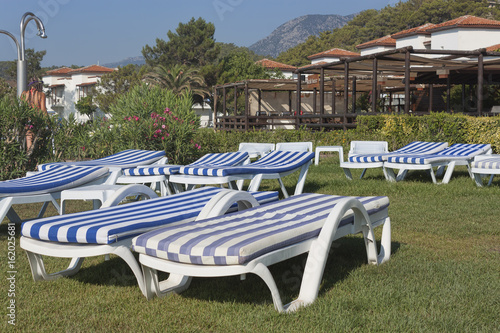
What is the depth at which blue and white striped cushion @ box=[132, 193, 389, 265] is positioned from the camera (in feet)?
9.59

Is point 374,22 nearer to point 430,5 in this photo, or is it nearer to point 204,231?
point 430,5

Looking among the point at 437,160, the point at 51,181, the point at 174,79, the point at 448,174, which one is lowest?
the point at 448,174

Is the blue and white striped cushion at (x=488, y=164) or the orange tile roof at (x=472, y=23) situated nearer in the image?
the blue and white striped cushion at (x=488, y=164)

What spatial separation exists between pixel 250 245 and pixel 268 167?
4.35 m

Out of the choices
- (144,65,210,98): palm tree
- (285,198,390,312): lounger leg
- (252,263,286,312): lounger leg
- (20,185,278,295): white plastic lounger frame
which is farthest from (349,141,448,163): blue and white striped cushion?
(144,65,210,98): palm tree

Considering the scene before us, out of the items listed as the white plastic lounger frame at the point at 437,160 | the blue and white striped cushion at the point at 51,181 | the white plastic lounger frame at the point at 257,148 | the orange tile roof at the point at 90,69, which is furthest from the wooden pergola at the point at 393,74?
the orange tile roof at the point at 90,69

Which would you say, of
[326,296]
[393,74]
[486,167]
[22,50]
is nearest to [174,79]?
[393,74]

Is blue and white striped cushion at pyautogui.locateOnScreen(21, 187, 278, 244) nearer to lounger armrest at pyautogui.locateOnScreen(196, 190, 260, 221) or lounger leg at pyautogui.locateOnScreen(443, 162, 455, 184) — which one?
lounger armrest at pyautogui.locateOnScreen(196, 190, 260, 221)

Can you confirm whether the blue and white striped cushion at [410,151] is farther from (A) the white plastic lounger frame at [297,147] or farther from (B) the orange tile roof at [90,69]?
(B) the orange tile roof at [90,69]

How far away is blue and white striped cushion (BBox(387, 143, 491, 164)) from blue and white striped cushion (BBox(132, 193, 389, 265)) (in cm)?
477

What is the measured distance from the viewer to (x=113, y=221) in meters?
3.59

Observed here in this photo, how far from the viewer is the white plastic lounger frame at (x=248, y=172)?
22.0 ft

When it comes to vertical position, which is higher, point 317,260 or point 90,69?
point 90,69

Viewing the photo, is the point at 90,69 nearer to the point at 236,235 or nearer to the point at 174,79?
the point at 174,79
